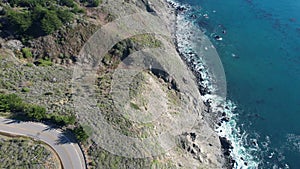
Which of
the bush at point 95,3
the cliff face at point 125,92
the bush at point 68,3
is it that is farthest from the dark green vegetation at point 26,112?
the bush at point 95,3

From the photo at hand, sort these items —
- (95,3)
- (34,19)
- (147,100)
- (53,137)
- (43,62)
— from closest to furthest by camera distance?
(53,137) < (147,100) < (43,62) < (34,19) < (95,3)

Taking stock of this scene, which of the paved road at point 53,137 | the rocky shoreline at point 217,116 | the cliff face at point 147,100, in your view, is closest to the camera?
the paved road at point 53,137

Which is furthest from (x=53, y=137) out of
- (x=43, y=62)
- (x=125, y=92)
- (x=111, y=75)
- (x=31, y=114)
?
(x=43, y=62)

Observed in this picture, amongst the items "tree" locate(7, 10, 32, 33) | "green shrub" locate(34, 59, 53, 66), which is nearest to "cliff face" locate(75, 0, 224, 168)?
"green shrub" locate(34, 59, 53, 66)

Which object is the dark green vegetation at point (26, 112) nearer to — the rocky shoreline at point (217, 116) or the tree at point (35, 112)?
the tree at point (35, 112)

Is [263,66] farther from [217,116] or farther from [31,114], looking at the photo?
[31,114]

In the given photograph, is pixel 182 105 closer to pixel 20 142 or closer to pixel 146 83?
pixel 146 83
